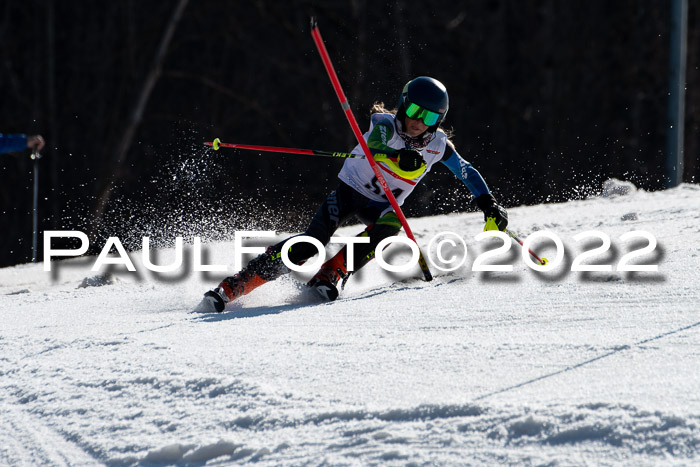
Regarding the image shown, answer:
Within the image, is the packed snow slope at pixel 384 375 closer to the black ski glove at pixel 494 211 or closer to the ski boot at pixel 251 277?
the ski boot at pixel 251 277

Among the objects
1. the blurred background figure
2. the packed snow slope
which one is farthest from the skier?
the blurred background figure

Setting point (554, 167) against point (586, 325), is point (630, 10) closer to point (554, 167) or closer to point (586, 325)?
point (554, 167)

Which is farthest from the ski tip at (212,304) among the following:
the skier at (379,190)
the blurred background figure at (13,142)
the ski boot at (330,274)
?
the blurred background figure at (13,142)

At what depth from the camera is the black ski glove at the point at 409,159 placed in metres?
3.92

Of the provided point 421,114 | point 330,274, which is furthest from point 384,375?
point 421,114

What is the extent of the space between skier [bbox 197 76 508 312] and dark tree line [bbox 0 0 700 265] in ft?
26.5

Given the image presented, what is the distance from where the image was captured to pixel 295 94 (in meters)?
17.8

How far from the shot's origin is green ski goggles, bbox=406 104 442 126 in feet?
13.1

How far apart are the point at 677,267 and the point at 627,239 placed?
1013 millimetres

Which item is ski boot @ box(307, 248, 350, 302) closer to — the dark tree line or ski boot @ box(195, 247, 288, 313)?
ski boot @ box(195, 247, 288, 313)

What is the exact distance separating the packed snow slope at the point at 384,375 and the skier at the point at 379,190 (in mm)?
146

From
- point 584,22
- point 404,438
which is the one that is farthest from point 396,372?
point 584,22

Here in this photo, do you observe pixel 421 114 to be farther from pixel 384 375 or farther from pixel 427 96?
pixel 384 375

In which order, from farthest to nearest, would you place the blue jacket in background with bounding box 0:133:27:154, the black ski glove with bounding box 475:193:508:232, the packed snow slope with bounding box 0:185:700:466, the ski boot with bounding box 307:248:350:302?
the blue jacket in background with bounding box 0:133:27:154 < the black ski glove with bounding box 475:193:508:232 < the ski boot with bounding box 307:248:350:302 < the packed snow slope with bounding box 0:185:700:466
